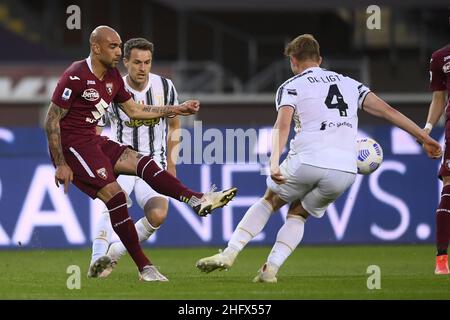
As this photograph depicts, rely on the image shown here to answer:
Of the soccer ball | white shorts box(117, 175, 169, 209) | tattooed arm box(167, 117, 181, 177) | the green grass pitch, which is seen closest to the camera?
the green grass pitch

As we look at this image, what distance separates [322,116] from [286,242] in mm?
994

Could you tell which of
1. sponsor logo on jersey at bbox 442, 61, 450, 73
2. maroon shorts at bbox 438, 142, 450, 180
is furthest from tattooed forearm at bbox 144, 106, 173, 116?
sponsor logo on jersey at bbox 442, 61, 450, 73

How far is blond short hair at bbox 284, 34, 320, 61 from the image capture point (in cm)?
916

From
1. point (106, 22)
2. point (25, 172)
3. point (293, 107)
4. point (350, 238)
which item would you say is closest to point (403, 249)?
point (350, 238)

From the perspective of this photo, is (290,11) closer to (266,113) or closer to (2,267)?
(266,113)

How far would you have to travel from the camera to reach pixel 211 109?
728 inches

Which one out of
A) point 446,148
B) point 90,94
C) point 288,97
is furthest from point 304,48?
point 446,148

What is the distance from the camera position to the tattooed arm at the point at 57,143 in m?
8.97

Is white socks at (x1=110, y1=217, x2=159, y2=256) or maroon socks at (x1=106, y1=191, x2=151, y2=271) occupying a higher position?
maroon socks at (x1=106, y1=191, x2=151, y2=271)

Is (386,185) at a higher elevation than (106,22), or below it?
below

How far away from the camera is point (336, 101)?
9.08 m

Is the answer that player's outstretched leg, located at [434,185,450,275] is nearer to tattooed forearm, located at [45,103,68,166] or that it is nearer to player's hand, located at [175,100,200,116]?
player's hand, located at [175,100,200,116]

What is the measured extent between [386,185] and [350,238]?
2.62ft

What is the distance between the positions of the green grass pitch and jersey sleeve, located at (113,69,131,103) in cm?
144
